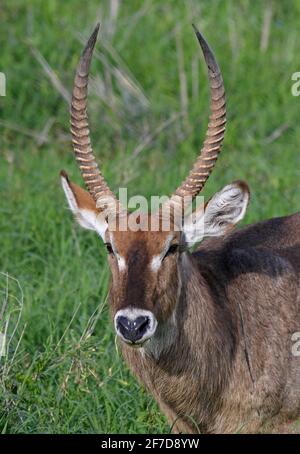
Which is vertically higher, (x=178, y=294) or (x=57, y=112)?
(x=57, y=112)

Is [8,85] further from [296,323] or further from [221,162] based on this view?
[296,323]

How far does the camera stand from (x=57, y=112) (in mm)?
9258

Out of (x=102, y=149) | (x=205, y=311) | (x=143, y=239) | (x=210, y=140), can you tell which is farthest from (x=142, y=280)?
(x=102, y=149)

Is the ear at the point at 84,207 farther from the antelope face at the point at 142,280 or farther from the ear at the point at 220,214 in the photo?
the ear at the point at 220,214

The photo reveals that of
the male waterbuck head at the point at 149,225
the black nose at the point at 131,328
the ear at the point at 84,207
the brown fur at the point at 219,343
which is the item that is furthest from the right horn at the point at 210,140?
the black nose at the point at 131,328

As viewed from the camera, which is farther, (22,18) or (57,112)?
(22,18)

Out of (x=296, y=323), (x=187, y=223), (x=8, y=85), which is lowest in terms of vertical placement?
(x=296, y=323)

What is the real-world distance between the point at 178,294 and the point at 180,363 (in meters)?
0.31

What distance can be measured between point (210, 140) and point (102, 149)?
3.67m

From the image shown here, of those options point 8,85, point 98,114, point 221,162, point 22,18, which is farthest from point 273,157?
point 22,18

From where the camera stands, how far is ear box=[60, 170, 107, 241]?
5.13 meters

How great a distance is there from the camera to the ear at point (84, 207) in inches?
202

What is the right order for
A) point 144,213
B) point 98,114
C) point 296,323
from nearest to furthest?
point 144,213
point 296,323
point 98,114

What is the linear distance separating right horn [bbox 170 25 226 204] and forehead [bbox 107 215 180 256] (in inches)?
9.4
